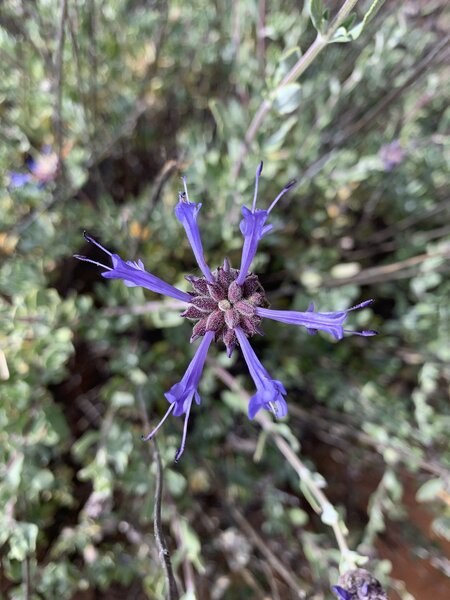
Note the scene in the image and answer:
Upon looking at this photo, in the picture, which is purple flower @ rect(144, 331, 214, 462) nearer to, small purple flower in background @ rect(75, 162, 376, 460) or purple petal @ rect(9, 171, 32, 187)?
small purple flower in background @ rect(75, 162, 376, 460)

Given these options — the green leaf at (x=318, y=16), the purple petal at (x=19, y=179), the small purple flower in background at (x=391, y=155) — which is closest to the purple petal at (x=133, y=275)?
the green leaf at (x=318, y=16)

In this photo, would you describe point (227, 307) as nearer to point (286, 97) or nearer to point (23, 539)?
point (286, 97)

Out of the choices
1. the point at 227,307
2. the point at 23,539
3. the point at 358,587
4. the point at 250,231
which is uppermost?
the point at 250,231

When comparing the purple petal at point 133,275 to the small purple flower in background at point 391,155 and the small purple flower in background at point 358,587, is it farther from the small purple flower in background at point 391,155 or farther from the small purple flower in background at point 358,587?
the small purple flower in background at point 391,155

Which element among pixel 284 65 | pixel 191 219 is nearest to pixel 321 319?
pixel 191 219

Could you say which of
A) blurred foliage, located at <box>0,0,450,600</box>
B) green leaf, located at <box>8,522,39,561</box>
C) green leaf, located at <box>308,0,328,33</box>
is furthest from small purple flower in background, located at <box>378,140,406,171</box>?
green leaf, located at <box>8,522,39,561</box>

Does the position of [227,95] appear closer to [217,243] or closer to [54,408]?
[217,243]

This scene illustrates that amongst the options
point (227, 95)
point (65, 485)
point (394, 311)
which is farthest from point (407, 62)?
point (65, 485)

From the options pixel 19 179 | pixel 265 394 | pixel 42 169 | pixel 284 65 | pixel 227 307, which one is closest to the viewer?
pixel 265 394
